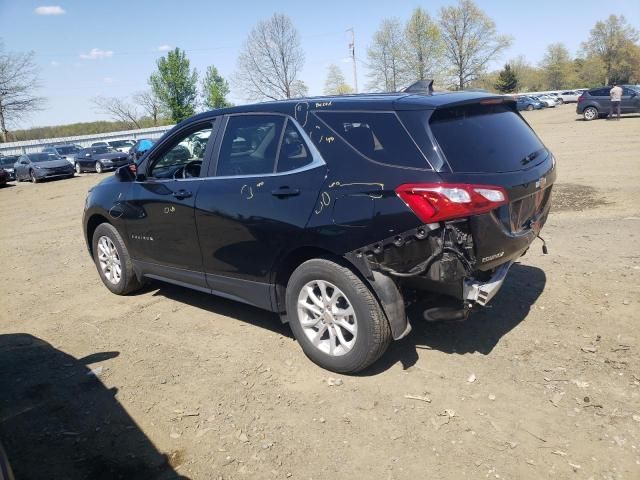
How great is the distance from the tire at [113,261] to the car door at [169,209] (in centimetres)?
22

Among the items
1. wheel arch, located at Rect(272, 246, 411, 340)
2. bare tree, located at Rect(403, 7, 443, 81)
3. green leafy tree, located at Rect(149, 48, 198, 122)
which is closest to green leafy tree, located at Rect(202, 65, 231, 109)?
green leafy tree, located at Rect(149, 48, 198, 122)

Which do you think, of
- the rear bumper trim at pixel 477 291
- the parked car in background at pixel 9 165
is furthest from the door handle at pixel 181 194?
the parked car in background at pixel 9 165

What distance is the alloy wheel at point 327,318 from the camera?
137 inches

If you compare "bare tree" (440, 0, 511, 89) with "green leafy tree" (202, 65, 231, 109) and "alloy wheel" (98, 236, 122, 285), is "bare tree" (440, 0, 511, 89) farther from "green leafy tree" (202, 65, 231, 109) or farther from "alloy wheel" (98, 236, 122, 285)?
"alloy wheel" (98, 236, 122, 285)

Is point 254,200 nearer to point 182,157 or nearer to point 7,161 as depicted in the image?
point 182,157

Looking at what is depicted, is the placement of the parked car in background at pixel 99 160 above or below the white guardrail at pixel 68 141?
below

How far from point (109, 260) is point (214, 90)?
190 feet

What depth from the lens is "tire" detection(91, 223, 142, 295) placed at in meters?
5.34

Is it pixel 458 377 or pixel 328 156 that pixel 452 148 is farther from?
pixel 458 377

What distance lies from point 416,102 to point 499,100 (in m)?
0.89

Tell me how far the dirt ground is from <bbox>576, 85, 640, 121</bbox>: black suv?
79.4 ft

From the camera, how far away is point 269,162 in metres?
3.85

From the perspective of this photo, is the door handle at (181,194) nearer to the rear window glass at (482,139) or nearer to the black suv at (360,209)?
the black suv at (360,209)

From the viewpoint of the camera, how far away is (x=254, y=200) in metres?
3.79
